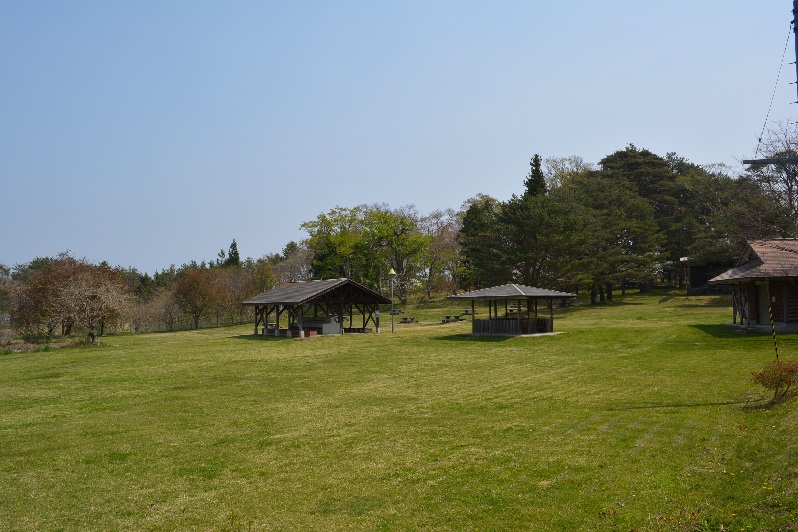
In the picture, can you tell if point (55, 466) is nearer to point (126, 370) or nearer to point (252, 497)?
point (252, 497)

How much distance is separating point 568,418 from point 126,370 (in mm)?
16384

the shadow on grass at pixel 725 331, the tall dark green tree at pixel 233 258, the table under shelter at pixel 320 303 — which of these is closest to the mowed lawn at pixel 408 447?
the shadow on grass at pixel 725 331

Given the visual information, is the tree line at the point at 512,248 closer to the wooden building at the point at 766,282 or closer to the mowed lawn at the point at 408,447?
the wooden building at the point at 766,282

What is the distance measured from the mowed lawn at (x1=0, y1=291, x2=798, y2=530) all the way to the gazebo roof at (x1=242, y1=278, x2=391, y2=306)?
13.2 m

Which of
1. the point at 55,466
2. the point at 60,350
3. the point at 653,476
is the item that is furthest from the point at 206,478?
the point at 60,350

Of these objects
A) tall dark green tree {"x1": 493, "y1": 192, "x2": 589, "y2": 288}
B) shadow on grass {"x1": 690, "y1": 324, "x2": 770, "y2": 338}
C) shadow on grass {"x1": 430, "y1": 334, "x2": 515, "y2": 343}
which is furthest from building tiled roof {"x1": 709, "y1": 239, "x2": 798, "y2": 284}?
tall dark green tree {"x1": 493, "y1": 192, "x2": 589, "y2": 288}

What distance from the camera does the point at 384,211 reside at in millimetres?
69250

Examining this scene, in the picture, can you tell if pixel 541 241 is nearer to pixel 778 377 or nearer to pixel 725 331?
pixel 725 331

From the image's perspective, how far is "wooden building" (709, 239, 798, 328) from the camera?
27375 mm

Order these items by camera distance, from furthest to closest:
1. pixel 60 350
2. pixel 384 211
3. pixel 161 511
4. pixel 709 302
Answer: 1. pixel 384 211
2. pixel 709 302
3. pixel 60 350
4. pixel 161 511

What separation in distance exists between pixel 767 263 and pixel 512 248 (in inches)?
894

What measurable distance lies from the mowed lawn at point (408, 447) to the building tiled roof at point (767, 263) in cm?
758

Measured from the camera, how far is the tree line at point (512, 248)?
3856cm

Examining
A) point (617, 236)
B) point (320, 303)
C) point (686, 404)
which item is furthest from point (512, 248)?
point (686, 404)
